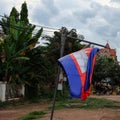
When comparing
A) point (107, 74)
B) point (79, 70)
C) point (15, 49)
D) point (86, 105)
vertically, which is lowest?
point (86, 105)

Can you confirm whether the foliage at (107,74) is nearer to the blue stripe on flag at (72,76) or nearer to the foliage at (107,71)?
the foliage at (107,71)

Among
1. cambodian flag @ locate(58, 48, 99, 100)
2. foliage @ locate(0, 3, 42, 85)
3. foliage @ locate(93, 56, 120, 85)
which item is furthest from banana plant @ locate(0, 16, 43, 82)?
foliage @ locate(93, 56, 120, 85)

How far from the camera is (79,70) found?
12.2 meters

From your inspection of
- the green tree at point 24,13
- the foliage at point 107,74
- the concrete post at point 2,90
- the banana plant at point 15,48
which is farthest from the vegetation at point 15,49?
the foliage at point 107,74

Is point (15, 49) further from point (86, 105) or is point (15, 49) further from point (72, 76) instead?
point (72, 76)

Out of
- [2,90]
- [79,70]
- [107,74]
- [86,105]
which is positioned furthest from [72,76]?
[107,74]

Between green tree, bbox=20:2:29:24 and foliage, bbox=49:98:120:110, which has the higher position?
green tree, bbox=20:2:29:24

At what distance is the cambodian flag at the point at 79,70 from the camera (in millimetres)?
12086

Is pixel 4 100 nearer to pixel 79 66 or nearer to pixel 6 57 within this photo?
pixel 6 57

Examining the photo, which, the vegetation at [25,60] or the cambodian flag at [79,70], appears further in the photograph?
the vegetation at [25,60]

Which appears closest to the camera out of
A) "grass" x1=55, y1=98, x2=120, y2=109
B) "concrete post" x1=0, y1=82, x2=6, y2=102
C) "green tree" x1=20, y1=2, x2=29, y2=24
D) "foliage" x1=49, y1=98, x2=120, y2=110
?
"foliage" x1=49, y1=98, x2=120, y2=110

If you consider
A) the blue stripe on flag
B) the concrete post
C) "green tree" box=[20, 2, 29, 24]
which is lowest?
the blue stripe on flag

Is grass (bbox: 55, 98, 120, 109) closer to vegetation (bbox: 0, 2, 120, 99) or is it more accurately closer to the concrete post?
vegetation (bbox: 0, 2, 120, 99)

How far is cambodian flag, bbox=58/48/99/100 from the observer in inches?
476
